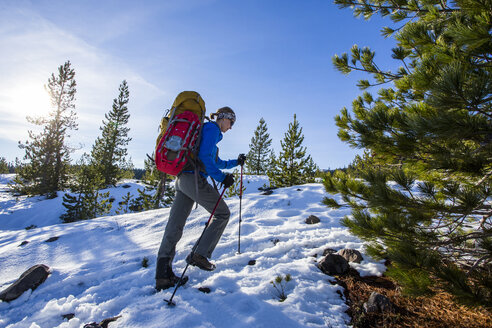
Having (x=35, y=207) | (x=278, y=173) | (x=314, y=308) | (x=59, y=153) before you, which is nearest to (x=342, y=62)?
(x=314, y=308)

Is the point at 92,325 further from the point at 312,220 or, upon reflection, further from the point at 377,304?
the point at 312,220

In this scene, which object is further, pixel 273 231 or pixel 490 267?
pixel 273 231

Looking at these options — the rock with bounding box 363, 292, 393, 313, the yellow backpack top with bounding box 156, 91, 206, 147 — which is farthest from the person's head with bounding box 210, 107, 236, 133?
the rock with bounding box 363, 292, 393, 313

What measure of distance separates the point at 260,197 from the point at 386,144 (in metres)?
5.77

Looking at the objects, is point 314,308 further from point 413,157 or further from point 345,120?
point 345,120

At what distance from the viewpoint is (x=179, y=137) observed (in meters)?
2.71

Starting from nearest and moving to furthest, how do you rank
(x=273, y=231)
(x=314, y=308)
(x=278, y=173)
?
(x=314, y=308)
(x=273, y=231)
(x=278, y=173)

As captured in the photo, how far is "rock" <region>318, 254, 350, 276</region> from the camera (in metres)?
3.13

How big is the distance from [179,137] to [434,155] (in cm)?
265

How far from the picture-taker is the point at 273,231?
493 cm

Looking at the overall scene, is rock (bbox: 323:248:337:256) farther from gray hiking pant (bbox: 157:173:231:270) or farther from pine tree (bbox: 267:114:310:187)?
pine tree (bbox: 267:114:310:187)

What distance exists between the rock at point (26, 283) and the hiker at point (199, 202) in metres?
2.08

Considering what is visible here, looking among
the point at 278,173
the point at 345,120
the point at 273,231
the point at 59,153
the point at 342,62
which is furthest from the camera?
the point at 59,153

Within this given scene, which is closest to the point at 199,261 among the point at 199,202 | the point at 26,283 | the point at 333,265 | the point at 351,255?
the point at 199,202
